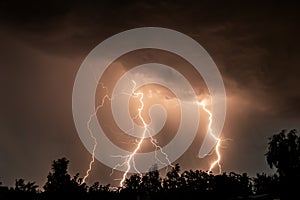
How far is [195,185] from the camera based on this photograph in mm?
62219

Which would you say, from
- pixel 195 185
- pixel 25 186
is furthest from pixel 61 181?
pixel 195 185

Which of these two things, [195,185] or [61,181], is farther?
[195,185]

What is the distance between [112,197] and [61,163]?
683cm

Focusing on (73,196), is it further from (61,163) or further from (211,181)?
(211,181)

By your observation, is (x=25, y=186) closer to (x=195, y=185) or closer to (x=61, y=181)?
(x=61, y=181)

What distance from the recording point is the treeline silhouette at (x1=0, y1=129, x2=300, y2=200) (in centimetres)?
3872

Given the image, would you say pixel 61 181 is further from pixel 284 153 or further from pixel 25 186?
pixel 284 153

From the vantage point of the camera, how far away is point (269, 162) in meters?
48.6

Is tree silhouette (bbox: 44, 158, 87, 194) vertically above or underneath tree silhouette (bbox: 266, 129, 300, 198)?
underneath

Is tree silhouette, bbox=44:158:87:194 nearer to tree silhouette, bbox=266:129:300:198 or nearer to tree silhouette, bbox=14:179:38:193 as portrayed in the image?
tree silhouette, bbox=14:179:38:193

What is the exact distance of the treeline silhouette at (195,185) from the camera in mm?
38719

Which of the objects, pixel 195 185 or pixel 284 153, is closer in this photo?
pixel 284 153

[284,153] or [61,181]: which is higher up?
[284,153]

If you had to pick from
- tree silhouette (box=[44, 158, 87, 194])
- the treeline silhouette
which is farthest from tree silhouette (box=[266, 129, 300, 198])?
tree silhouette (box=[44, 158, 87, 194])
